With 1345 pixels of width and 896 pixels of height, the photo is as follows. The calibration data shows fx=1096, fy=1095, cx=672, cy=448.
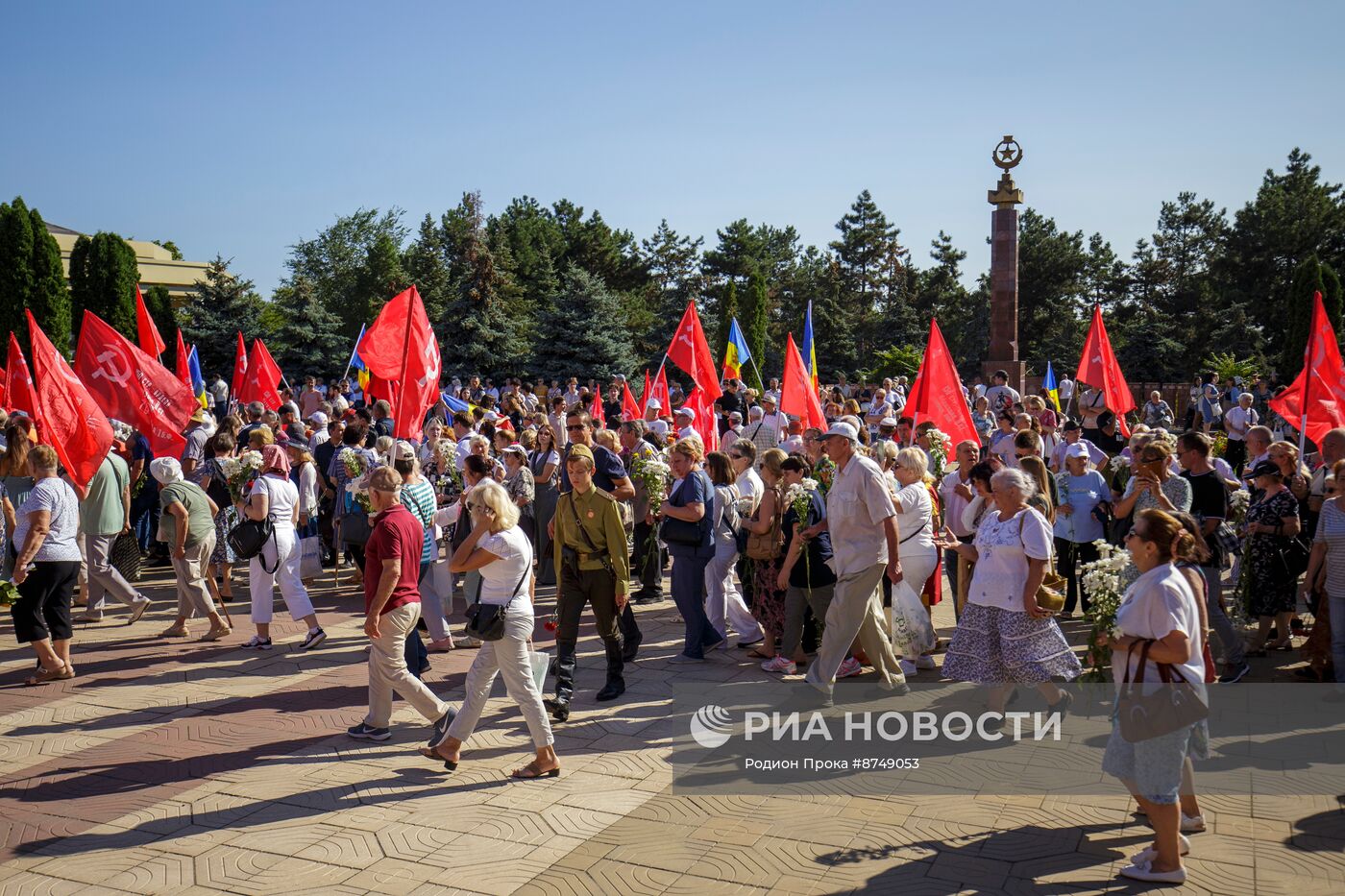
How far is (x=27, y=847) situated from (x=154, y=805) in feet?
2.21

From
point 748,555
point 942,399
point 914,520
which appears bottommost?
point 748,555

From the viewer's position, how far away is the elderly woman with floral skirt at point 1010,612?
272 inches

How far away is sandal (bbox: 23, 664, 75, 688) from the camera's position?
8.77m

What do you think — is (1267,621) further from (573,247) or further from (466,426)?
(573,247)

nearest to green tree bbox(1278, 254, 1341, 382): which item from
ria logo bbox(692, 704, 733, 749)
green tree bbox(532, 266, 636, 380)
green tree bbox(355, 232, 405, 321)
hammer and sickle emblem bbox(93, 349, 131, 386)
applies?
green tree bbox(532, 266, 636, 380)

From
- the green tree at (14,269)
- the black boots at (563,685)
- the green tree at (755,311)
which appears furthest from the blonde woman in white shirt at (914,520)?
the green tree at (755,311)

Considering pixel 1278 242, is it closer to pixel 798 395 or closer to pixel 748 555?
pixel 798 395

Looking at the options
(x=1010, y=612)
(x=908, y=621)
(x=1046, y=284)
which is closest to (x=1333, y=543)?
(x=1010, y=612)

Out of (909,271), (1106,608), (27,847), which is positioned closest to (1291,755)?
(1106,608)

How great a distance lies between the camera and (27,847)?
569cm

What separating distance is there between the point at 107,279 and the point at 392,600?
130ft

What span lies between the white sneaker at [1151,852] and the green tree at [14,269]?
4041 cm

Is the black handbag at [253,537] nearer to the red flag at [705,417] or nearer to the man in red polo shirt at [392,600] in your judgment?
the man in red polo shirt at [392,600]

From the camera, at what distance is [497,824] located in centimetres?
594
